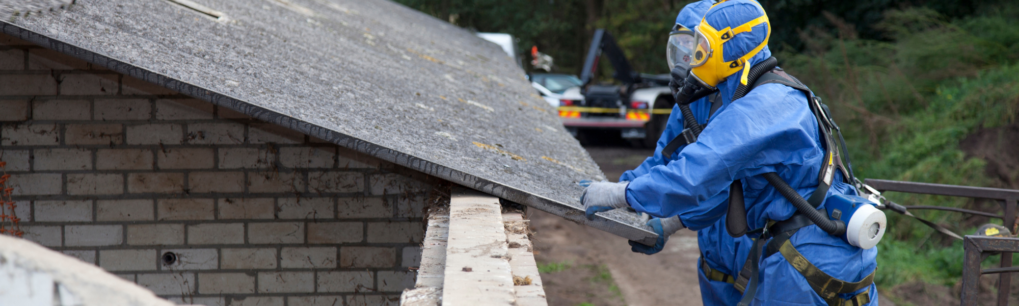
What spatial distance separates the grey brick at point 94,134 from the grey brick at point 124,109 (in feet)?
0.16

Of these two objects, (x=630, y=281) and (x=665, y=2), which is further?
(x=665, y=2)

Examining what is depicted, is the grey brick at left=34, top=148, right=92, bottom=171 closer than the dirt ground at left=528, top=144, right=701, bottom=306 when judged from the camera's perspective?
Yes

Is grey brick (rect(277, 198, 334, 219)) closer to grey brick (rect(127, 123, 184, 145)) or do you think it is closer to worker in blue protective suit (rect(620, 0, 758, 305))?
grey brick (rect(127, 123, 184, 145))

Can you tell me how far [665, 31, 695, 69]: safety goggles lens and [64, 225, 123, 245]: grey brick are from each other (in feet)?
9.65

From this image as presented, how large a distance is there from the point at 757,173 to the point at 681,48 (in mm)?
710

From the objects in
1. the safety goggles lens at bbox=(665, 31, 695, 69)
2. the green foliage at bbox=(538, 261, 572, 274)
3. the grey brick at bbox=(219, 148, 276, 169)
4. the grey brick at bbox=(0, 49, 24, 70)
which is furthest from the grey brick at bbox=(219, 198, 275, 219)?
the green foliage at bbox=(538, 261, 572, 274)

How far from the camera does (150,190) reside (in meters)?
3.44

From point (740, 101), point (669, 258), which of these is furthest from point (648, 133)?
point (740, 101)

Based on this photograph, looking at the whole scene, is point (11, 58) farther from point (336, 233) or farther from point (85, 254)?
point (336, 233)

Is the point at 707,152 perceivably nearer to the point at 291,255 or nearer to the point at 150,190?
the point at 291,255

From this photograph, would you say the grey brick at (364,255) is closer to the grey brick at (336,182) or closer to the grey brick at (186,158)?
the grey brick at (336,182)

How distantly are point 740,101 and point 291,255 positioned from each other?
7.99 ft

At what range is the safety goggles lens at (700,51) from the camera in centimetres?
242

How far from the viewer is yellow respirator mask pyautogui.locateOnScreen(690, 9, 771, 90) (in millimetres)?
2398
